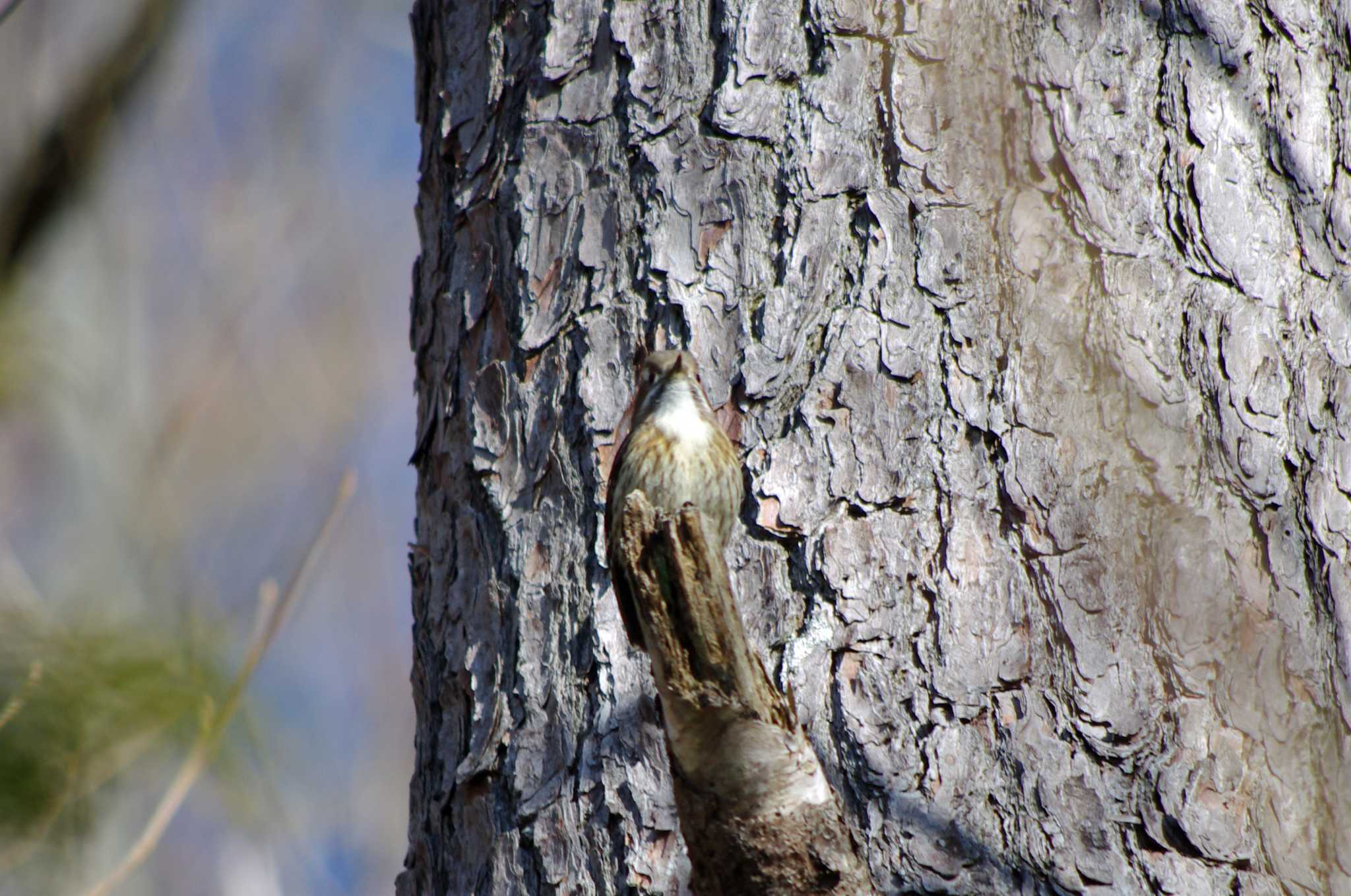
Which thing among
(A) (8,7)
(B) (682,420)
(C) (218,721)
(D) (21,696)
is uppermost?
(A) (8,7)

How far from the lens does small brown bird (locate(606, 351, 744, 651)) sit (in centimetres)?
244

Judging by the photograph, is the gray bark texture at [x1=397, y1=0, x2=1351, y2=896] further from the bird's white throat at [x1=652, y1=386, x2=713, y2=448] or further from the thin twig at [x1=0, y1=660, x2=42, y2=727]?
the thin twig at [x1=0, y1=660, x2=42, y2=727]

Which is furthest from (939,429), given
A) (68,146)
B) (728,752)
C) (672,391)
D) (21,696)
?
(68,146)

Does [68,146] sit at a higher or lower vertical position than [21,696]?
higher

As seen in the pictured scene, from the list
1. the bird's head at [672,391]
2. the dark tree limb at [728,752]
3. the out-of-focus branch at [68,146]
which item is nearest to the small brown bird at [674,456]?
the bird's head at [672,391]

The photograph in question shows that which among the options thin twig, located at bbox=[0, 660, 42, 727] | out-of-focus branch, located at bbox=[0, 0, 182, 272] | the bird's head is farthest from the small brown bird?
out-of-focus branch, located at bbox=[0, 0, 182, 272]

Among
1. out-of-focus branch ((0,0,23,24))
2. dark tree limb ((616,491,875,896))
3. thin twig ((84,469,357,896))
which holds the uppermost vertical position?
out-of-focus branch ((0,0,23,24))

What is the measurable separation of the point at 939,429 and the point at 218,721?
2328 mm

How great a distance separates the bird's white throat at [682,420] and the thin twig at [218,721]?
1.07 m

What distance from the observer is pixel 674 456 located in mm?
2836

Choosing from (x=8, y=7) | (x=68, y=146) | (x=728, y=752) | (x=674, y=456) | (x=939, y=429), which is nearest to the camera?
(x=728, y=752)

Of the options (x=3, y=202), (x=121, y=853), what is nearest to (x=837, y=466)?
(x=121, y=853)

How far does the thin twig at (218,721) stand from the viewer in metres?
2.65

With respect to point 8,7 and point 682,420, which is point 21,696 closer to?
point 8,7
